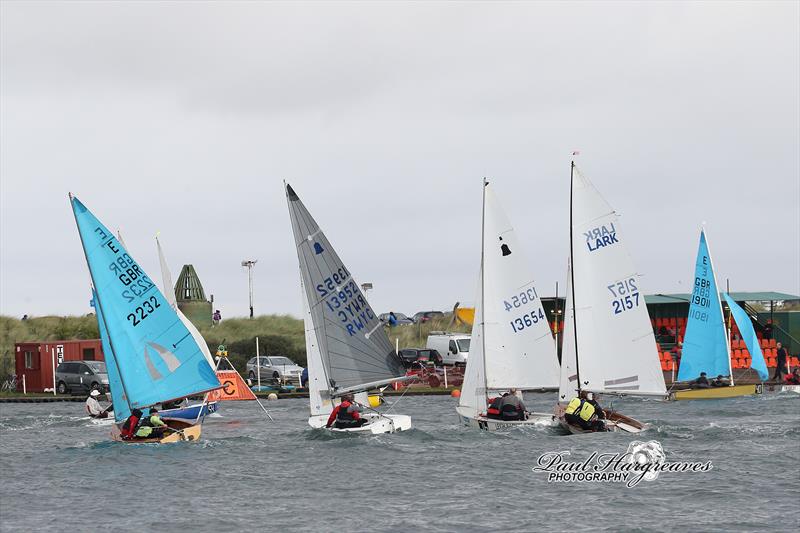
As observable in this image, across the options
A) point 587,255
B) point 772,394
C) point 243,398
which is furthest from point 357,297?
point 772,394

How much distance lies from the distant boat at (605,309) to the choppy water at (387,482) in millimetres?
1856

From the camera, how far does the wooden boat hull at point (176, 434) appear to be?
29.9 meters

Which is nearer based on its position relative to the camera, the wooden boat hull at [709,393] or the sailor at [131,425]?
the sailor at [131,425]

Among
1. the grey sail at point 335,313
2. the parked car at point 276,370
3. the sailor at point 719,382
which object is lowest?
the sailor at point 719,382

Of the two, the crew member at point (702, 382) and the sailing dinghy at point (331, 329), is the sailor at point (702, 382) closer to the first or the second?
the crew member at point (702, 382)

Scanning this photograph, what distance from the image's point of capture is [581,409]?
1182 inches

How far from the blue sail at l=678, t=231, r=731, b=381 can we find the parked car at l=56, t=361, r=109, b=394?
24930 millimetres

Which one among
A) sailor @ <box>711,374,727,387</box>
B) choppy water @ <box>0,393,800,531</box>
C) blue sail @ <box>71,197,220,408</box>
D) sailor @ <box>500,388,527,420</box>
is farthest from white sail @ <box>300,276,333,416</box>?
sailor @ <box>711,374,727,387</box>

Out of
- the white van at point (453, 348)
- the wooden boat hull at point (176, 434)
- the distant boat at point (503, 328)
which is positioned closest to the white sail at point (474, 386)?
the distant boat at point (503, 328)

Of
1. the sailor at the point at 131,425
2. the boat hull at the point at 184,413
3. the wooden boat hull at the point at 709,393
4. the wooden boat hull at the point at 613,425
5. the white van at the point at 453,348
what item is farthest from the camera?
the white van at the point at 453,348

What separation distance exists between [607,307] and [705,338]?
1572cm

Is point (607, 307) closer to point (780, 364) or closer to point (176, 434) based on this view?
point (176, 434)

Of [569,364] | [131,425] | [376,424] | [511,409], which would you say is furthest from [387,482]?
[569,364]

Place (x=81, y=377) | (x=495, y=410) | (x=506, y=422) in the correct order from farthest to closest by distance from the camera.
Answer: (x=81, y=377) < (x=495, y=410) < (x=506, y=422)
